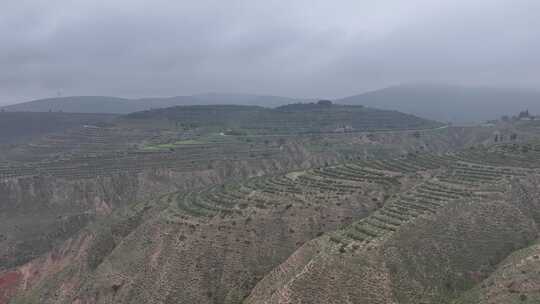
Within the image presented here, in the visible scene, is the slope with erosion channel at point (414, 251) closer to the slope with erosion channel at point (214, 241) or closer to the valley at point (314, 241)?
the valley at point (314, 241)

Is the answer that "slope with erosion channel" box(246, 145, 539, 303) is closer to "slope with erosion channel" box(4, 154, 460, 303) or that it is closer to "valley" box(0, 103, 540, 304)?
"valley" box(0, 103, 540, 304)

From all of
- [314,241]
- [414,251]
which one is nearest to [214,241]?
[314,241]

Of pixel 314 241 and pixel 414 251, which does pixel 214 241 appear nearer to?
pixel 314 241

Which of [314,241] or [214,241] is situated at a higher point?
[314,241]

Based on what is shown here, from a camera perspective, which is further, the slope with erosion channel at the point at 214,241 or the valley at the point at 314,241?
the slope with erosion channel at the point at 214,241

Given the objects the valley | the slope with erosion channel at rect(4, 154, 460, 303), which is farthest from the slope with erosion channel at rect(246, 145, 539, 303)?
the slope with erosion channel at rect(4, 154, 460, 303)

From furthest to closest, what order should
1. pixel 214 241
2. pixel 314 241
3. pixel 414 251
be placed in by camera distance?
pixel 214 241, pixel 314 241, pixel 414 251

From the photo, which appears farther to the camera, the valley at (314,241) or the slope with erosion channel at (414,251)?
the valley at (314,241)

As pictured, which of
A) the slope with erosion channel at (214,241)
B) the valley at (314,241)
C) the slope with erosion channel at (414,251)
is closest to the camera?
the slope with erosion channel at (414,251)

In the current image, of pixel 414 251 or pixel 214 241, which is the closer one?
pixel 414 251

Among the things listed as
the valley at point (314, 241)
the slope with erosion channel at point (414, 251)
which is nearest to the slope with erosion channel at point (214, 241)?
the valley at point (314, 241)

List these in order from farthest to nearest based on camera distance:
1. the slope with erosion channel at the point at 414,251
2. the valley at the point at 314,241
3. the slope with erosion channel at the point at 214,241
Answer: the slope with erosion channel at the point at 214,241
the valley at the point at 314,241
the slope with erosion channel at the point at 414,251

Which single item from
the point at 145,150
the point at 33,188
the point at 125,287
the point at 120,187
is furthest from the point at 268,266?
the point at 145,150
